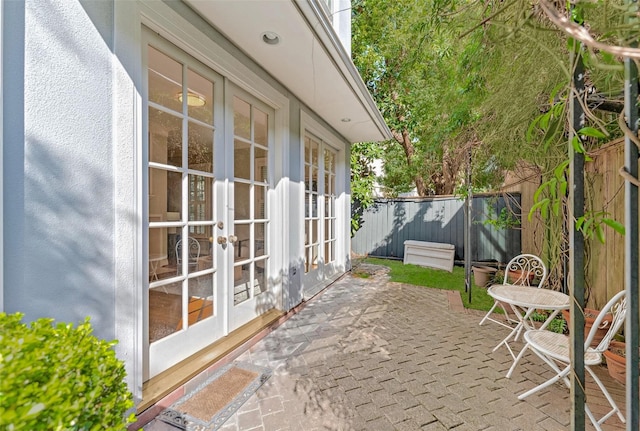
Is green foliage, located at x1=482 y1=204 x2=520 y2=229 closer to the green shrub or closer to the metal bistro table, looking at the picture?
the metal bistro table

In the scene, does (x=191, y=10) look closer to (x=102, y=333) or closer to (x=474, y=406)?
(x=102, y=333)

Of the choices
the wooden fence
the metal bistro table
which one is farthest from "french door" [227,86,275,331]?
the wooden fence

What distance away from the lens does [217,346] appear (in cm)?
246

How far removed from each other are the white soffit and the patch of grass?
10.4 ft

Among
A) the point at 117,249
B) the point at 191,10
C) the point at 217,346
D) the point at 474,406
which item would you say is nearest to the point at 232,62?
the point at 191,10

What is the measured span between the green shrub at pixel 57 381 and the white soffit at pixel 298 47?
2231mm

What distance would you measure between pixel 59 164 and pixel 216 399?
1.70 meters

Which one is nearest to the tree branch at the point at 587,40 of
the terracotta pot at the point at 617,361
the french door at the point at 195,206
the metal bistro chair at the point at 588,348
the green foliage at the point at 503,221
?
the metal bistro chair at the point at 588,348

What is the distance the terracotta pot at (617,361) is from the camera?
1967 millimetres

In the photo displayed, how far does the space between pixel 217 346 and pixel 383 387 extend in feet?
4.64

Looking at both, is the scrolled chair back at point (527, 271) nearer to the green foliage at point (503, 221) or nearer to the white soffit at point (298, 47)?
the green foliage at point (503, 221)

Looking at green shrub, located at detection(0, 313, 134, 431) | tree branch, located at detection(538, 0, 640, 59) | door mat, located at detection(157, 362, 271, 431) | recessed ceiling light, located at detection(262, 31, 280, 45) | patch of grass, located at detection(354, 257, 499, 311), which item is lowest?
door mat, located at detection(157, 362, 271, 431)

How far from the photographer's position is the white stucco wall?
1271 millimetres

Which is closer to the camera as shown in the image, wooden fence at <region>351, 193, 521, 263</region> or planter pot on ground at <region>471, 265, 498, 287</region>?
planter pot on ground at <region>471, 265, 498, 287</region>
